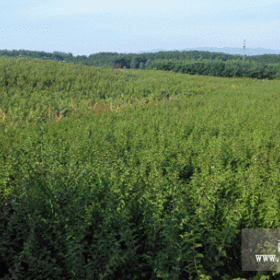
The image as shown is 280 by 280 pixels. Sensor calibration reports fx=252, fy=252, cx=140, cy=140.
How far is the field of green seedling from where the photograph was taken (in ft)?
10.5

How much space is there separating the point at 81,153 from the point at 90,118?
16.2 ft

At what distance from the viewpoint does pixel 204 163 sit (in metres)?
6.12

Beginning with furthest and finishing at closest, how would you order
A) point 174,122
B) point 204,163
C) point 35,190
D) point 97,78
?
point 97,78 < point 174,122 < point 204,163 < point 35,190

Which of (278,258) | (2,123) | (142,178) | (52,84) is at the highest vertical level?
(52,84)

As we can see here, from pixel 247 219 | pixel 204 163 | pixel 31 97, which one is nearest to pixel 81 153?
pixel 204 163

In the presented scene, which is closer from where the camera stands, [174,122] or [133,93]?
[174,122]

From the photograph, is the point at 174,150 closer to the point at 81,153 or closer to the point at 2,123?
the point at 81,153

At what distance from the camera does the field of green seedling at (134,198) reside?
126 inches

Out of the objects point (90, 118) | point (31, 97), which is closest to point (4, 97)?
point (31, 97)

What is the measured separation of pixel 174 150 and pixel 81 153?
245 cm

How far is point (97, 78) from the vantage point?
24.1 meters

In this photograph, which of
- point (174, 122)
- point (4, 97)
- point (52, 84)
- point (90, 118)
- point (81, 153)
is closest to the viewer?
point (81, 153)

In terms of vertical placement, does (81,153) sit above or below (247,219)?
above

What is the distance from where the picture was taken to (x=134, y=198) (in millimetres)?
4262
